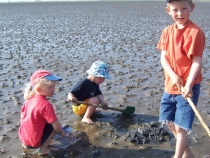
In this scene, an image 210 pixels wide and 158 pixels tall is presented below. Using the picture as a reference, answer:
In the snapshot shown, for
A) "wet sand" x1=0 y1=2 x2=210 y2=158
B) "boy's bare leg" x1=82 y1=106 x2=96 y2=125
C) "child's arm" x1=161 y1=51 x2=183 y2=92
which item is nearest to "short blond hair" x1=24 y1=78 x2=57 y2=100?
"wet sand" x1=0 y1=2 x2=210 y2=158

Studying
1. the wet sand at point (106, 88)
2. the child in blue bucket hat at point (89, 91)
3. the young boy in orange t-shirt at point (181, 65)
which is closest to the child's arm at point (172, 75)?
the young boy in orange t-shirt at point (181, 65)

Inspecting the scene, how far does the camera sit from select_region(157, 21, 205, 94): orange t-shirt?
331cm

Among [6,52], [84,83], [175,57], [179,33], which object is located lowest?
[6,52]

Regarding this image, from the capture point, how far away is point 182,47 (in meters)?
3.42

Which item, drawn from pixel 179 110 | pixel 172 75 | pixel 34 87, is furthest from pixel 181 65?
pixel 34 87

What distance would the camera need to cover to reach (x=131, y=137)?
15.6 ft

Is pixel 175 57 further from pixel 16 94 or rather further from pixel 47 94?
pixel 16 94

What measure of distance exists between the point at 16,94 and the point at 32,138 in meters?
2.88

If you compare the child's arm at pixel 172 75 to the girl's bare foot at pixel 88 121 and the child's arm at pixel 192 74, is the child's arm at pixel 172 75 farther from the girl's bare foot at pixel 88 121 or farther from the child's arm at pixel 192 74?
the girl's bare foot at pixel 88 121

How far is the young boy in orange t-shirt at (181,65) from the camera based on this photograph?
333 centimetres

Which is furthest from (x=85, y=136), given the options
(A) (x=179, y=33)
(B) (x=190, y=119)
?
(A) (x=179, y=33)

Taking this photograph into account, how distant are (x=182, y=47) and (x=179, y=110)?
0.75 metres

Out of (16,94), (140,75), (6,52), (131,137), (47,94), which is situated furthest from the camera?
(6,52)

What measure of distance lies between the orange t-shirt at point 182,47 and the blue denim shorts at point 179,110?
0.10 m
